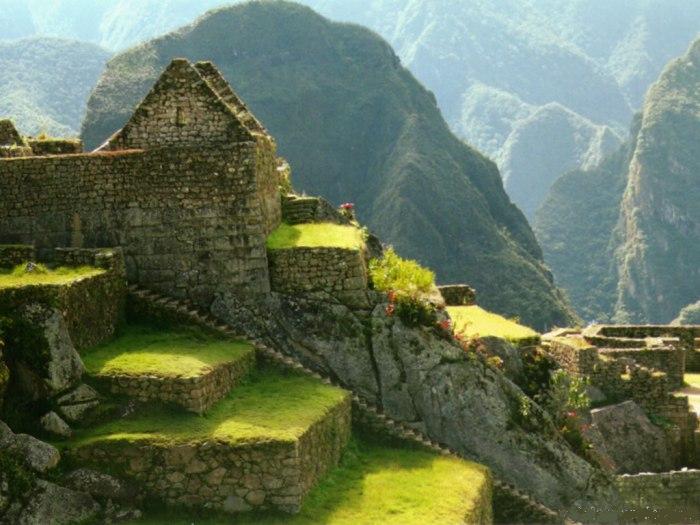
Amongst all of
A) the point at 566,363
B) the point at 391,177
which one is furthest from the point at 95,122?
the point at 566,363

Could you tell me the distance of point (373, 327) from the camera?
20.0m

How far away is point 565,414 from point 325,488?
23.8 ft

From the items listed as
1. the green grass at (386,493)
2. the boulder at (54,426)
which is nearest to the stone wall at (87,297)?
the boulder at (54,426)

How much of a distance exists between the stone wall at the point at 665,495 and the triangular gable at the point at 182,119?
1028 cm

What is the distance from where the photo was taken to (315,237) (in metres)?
21.1

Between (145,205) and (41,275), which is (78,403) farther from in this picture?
(145,205)

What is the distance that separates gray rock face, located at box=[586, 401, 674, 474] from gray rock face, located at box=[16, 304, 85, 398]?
38.7 feet

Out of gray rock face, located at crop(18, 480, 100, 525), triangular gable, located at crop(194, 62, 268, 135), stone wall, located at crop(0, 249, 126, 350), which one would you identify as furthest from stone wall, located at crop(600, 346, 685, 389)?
gray rock face, located at crop(18, 480, 100, 525)

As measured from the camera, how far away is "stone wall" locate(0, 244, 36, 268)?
18.2m

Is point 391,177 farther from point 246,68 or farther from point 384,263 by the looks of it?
point 384,263

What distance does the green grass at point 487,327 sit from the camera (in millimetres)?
22609

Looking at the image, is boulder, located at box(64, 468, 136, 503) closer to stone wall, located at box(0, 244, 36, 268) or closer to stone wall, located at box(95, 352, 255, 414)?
stone wall, located at box(95, 352, 255, 414)

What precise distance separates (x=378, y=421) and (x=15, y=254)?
6918 mm

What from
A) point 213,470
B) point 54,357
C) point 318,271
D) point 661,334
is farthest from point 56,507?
point 661,334
